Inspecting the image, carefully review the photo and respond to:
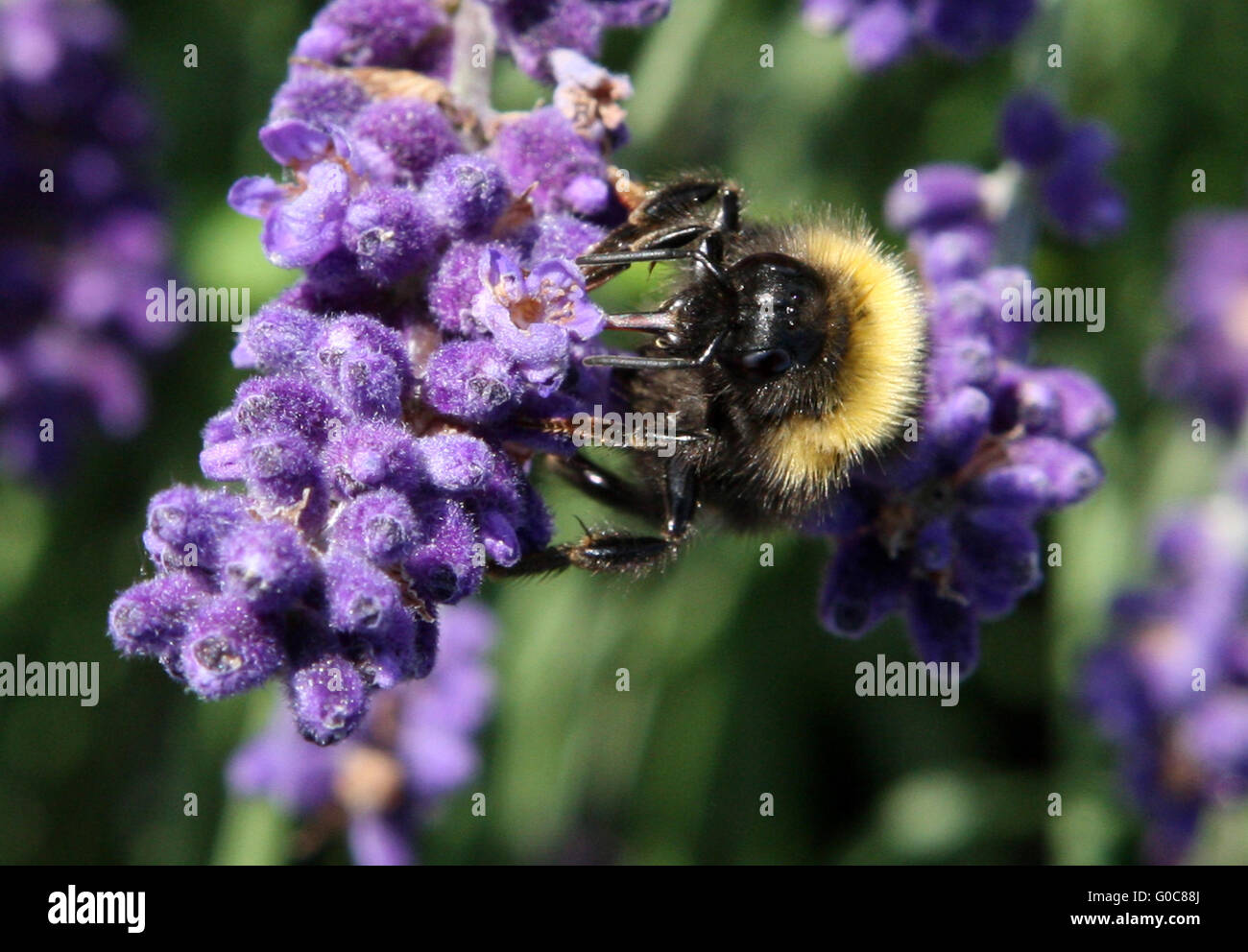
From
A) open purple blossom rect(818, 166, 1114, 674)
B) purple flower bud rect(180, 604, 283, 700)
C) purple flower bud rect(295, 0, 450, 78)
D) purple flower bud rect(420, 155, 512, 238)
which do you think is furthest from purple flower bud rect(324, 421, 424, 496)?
purple flower bud rect(295, 0, 450, 78)

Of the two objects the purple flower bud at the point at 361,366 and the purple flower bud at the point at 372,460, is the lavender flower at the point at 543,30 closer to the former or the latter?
the purple flower bud at the point at 361,366

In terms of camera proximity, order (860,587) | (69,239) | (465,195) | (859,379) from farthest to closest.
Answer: (69,239)
(860,587)
(859,379)
(465,195)

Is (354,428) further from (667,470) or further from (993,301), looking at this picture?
(993,301)

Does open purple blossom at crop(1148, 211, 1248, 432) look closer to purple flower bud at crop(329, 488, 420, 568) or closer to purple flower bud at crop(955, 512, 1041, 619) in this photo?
purple flower bud at crop(955, 512, 1041, 619)

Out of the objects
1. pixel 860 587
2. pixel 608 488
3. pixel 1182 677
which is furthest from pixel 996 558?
pixel 1182 677

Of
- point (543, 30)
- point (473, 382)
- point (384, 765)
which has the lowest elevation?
point (384, 765)

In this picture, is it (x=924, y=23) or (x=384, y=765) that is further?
(x=384, y=765)

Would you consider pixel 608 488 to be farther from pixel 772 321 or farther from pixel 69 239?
pixel 69 239
